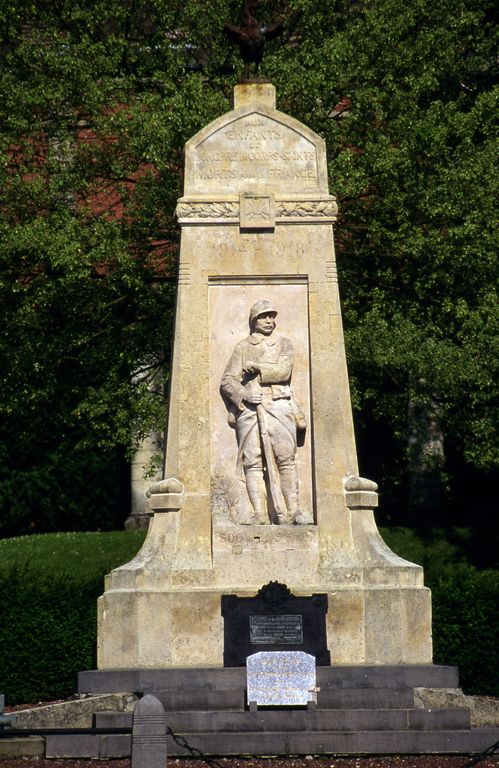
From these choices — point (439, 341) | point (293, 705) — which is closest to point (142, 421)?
point (439, 341)

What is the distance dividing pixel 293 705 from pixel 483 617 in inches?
215

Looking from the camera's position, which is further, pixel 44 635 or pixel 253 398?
pixel 44 635

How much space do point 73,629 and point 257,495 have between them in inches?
165

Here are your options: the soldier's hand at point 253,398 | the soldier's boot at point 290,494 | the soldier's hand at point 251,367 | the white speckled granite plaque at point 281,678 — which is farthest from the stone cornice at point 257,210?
the white speckled granite plaque at point 281,678

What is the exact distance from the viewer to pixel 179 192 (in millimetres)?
23906

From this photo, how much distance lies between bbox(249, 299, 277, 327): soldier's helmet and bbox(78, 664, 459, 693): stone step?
3.91 metres

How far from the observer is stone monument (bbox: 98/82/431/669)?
16359 millimetres

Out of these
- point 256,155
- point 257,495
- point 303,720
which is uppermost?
point 256,155

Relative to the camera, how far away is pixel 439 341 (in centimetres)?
2417

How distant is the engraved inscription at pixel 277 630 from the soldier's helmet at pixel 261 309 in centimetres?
338

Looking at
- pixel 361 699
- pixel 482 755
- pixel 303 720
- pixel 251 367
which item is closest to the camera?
pixel 482 755

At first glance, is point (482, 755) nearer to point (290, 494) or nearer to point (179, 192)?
point (290, 494)

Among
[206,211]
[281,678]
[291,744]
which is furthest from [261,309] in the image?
[291,744]

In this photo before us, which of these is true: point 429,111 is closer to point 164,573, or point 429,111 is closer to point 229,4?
point 229,4
